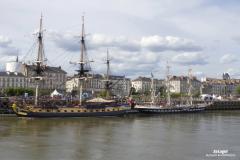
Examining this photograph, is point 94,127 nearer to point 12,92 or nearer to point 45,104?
point 45,104

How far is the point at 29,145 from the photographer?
35000mm

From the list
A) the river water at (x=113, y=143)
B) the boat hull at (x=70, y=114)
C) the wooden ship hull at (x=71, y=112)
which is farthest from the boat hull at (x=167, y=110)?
the river water at (x=113, y=143)

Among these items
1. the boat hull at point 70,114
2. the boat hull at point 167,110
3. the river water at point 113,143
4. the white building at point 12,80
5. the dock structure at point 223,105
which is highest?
the white building at point 12,80

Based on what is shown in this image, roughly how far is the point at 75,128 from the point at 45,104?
1705 cm

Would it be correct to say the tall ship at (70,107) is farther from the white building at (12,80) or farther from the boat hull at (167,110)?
the white building at (12,80)

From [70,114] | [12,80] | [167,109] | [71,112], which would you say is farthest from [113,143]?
[12,80]

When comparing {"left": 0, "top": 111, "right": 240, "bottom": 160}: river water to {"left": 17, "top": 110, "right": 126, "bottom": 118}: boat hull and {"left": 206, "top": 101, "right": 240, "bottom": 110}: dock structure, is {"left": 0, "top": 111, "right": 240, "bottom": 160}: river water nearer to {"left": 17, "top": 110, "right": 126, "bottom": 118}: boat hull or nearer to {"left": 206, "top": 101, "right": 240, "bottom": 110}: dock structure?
{"left": 17, "top": 110, "right": 126, "bottom": 118}: boat hull

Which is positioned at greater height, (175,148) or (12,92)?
(12,92)

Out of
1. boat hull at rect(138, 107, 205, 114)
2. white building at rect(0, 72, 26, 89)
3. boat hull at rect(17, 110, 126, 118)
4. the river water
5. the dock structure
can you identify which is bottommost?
the river water

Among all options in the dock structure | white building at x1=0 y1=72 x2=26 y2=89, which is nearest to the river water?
the dock structure

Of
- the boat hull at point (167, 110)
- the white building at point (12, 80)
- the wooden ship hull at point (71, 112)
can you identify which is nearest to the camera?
the wooden ship hull at point (71, 112)

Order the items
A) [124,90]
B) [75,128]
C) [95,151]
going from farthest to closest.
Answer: [124,90] < [75,128] < [95,151]

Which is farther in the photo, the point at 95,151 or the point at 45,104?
the point at 45,104

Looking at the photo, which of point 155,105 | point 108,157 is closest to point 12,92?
point 155,105
